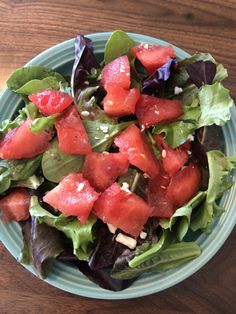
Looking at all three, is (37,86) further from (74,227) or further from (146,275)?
(146,275)

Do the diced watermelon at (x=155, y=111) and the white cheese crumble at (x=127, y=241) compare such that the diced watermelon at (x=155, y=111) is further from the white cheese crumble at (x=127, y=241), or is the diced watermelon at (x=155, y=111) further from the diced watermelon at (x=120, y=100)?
the white cheese crumble at (x=127, y=241)

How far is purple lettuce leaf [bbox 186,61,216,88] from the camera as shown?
1041mm

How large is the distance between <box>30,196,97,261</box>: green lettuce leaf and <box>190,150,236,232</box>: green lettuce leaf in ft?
0.70

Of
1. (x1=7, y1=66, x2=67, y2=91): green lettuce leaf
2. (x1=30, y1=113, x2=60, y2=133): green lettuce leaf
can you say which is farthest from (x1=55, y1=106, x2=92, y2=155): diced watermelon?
(x1=7, y1=66, x2=67, y2=91): green lettuce leaf

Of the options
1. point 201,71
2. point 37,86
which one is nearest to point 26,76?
point 37,86

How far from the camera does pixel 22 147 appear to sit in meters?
1.04

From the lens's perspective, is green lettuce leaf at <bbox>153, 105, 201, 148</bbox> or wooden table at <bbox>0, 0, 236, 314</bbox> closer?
green lettuce leaf at <bbox>153, 105, 201, 148</bbox>

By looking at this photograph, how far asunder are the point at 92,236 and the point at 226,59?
52 cm

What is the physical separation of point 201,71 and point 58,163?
1.14 feet

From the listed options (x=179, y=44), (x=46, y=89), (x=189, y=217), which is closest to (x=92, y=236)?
(x=189, y=217)

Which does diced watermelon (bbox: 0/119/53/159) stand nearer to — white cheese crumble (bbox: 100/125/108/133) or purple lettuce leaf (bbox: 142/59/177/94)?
white cheese crumble (bbox: 100/125/108/133)

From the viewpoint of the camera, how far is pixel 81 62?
1.07 metres

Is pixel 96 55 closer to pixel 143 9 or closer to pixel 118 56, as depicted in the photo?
pixel 118 56

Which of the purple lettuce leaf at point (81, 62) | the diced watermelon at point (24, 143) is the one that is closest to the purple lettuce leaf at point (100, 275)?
the diced watermelon at point (24, 143)
